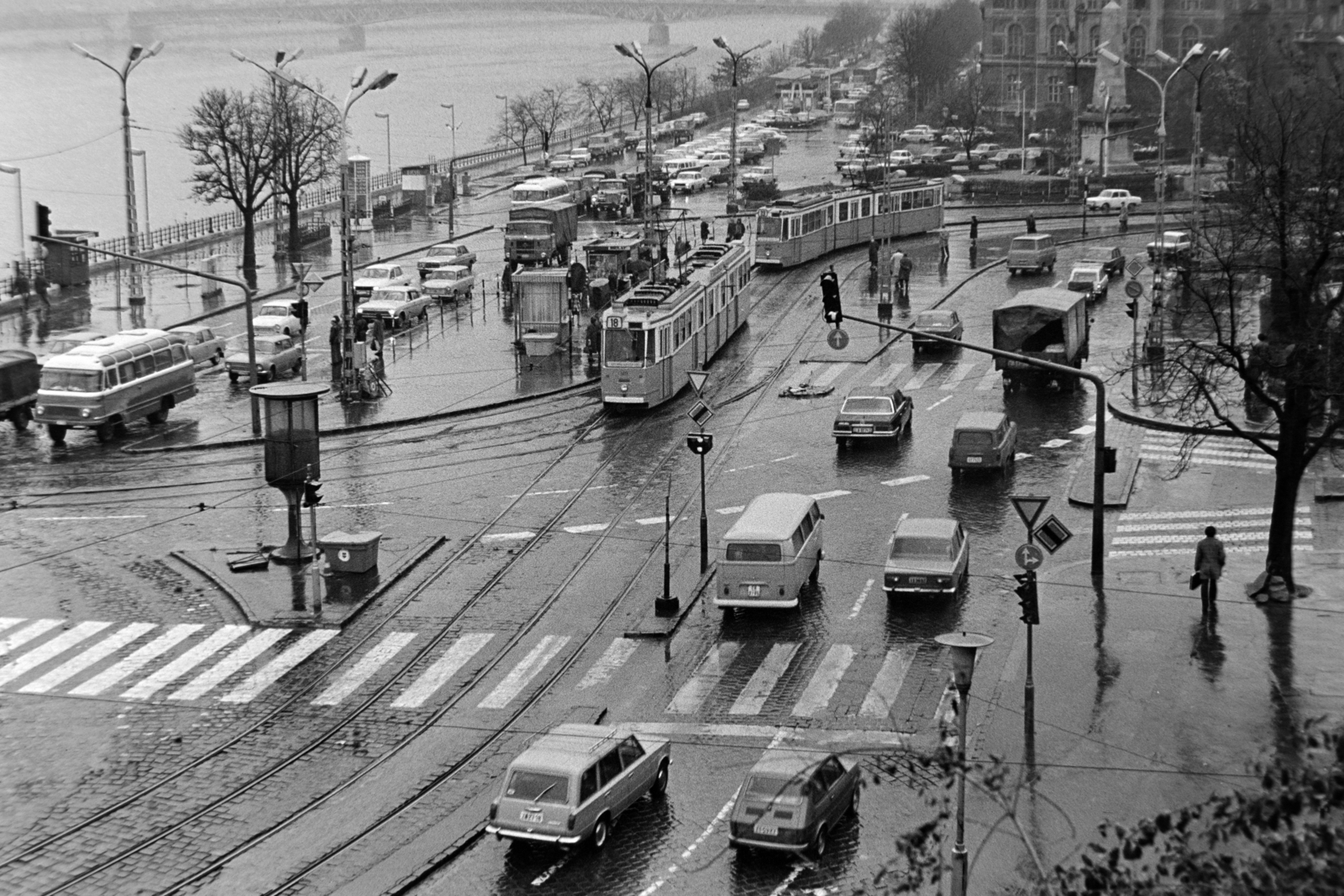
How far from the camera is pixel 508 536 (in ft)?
125

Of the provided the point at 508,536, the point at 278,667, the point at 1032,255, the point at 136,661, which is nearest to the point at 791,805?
the point at 278,667

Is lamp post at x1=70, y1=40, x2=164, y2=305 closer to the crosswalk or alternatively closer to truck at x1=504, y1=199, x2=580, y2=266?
truck at x1=504, y1=199, x2=580, y2=266

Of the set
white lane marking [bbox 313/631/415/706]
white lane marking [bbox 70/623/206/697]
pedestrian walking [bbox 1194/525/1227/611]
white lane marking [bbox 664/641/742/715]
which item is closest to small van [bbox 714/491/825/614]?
white lane marking [bbox 664/641/742/715]

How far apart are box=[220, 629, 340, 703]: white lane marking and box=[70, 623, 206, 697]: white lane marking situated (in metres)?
2.13

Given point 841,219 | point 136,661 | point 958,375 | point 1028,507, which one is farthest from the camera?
point 841,219

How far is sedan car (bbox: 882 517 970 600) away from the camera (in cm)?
3272

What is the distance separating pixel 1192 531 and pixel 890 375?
1711cm

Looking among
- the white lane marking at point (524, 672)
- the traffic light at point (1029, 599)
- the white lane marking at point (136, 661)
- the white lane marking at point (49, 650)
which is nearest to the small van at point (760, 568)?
the white lane marking at point (524, 672)

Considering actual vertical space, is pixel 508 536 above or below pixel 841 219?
below

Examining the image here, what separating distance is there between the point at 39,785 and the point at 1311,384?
21.5 meters

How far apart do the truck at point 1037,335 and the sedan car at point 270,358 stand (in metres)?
21.5

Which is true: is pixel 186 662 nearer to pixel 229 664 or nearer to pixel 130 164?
pixel 229 664

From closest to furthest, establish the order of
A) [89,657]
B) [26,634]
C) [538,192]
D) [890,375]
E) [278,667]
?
[278,667] → [89,657] → [26,634] → [890,375] → [538,192]

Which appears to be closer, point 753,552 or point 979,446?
point 753,552
